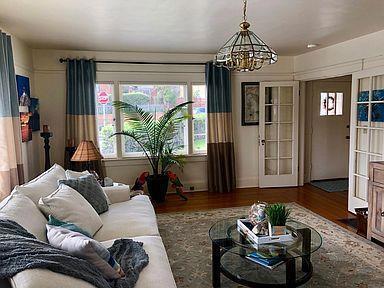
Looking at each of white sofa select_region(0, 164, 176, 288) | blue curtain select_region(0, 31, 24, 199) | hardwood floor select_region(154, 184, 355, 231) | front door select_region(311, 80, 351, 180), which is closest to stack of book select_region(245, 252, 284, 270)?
white sofa select_region(0, 164, 176, 288)

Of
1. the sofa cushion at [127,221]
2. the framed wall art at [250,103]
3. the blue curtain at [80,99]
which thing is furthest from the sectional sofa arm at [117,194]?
the framed wall art at [250,103]

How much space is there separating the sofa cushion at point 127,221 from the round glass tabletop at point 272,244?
1.84 feet

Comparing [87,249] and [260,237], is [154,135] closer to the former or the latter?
[260,237]

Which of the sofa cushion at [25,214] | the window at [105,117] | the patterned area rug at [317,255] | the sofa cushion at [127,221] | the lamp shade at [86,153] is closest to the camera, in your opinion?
the sofa cushion at [25,214]

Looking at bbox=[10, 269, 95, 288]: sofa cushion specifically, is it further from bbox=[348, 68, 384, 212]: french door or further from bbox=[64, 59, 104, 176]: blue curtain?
bbox=[348, 68, 384, 212]: french door

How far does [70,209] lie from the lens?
7.88 feet

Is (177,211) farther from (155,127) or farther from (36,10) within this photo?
(36,10)

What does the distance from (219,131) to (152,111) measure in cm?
120

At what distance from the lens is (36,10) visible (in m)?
3.09

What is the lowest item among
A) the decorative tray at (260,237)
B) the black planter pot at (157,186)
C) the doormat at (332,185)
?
the doormat at (332,185)

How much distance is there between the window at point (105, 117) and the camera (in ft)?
17.6

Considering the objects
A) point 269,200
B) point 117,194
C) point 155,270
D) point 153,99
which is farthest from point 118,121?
point 155,270

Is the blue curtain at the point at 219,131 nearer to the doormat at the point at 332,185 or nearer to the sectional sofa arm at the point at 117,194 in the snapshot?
the doormat at the point at 332,185

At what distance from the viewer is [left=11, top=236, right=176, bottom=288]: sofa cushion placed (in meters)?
1.22
